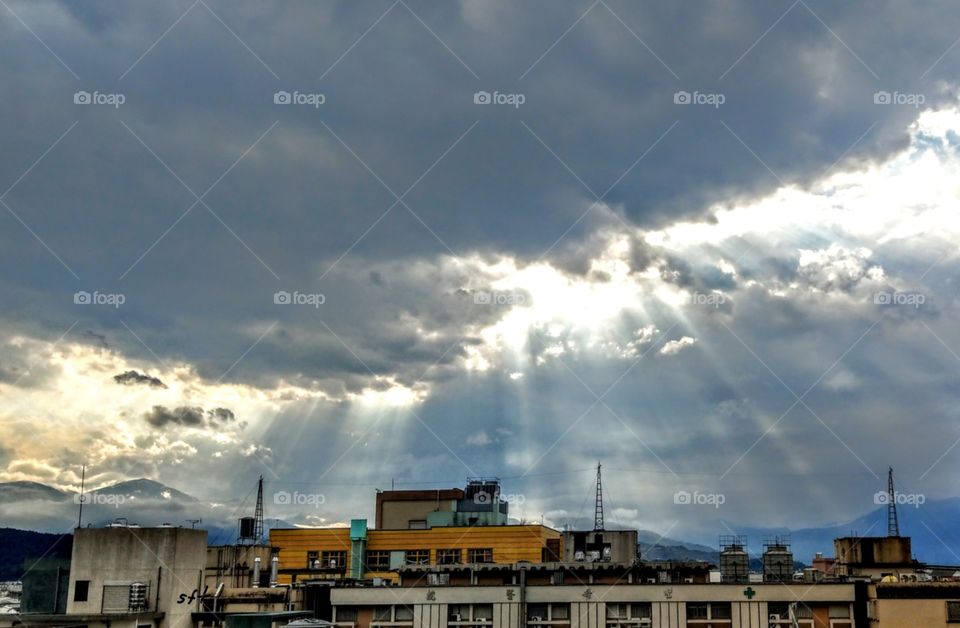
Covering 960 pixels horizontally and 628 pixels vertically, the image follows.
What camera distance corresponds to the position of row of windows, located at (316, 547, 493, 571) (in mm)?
93000

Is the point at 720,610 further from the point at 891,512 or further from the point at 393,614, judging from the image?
the point at 891,512

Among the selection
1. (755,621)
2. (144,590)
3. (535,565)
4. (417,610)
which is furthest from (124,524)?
(755,621)

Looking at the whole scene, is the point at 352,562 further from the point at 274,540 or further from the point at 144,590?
the point at 144,590

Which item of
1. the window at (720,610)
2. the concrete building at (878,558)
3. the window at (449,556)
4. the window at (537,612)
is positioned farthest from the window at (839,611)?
the window at (449,556)

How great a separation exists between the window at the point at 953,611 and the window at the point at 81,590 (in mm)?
55148

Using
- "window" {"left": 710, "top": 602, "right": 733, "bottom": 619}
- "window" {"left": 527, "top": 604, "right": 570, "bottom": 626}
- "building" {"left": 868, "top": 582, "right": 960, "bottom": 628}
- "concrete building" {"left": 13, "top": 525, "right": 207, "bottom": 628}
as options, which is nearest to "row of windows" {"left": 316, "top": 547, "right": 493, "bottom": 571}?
"window" {"left": 527, "top": 604, "right": 570, "bottom": 626}

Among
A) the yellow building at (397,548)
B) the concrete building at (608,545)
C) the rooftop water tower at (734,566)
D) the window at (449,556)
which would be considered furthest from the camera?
the window at (449,556)

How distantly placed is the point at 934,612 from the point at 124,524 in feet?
176

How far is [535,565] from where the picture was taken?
67.8 m

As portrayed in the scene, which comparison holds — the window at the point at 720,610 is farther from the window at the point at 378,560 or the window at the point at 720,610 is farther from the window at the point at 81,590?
the window at the point at 81,590

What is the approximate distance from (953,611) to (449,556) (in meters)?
46.7

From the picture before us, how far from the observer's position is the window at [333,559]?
95975 mm

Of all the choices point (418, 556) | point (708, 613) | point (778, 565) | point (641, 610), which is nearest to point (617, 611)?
point (641, 610)

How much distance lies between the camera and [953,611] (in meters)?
62.0
